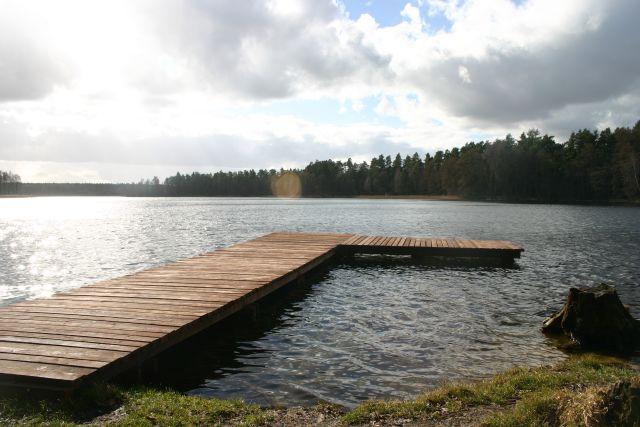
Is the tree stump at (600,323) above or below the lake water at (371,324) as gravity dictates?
above

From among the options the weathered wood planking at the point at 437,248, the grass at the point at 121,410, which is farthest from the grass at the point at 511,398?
the weathered wood planking at the point at 437,248

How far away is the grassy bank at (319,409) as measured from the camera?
5.46 m

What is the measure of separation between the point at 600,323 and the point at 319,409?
6.67 m

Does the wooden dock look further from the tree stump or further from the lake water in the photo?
the tree stump

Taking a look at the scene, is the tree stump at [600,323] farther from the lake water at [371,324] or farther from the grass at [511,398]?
the grass at [511,398]

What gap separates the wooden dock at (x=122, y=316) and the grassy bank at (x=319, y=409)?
33 centimetres

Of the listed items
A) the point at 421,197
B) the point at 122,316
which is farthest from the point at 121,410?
the point at 421,197

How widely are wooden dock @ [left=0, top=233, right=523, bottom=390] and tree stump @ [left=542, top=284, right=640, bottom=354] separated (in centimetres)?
718

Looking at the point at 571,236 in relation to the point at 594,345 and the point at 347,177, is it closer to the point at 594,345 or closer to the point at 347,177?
the point at 594,345

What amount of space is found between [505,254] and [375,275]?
636 cm

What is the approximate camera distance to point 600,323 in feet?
32.3

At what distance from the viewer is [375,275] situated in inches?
732

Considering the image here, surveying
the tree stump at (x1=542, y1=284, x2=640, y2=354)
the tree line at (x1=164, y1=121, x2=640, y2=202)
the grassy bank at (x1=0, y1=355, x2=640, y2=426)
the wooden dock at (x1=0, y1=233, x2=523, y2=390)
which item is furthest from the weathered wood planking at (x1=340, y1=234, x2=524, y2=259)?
the tree line at (x1=164, y1=121, x2=640, y2=202)

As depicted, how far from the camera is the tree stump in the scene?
9.78m
